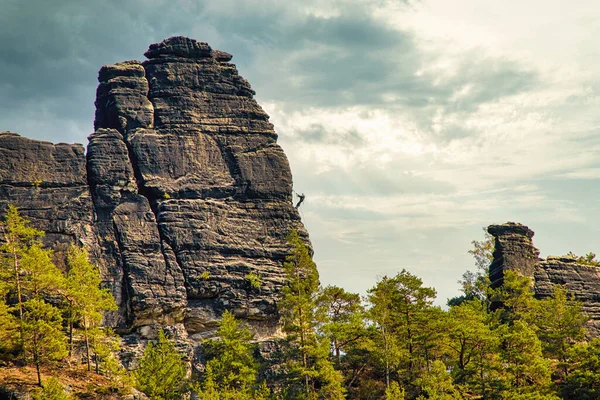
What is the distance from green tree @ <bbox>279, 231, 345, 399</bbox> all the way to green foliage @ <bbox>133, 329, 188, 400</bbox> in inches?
328

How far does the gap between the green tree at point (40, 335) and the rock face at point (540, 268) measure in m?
43.6

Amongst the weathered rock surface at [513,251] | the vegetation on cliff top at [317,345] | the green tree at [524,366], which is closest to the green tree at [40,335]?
the vegetation on cliff top at [317,345]

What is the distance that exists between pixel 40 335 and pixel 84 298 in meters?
3.80

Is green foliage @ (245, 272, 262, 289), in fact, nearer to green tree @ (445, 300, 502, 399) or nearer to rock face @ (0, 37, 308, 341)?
rock face @ (0, 37, 308, 341)

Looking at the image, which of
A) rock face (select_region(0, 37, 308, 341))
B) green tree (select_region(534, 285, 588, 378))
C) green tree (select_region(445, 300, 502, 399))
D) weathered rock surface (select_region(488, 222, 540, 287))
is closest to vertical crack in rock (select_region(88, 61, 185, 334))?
rock face (select_region(0, 37, 308, 341))

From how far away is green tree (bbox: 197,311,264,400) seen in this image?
1762 inches

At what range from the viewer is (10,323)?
42.0 m

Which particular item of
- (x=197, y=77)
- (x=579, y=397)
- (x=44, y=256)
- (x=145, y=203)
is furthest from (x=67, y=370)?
(x=579, y=397)

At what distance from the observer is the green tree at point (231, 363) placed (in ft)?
147

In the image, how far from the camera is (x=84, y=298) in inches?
1780

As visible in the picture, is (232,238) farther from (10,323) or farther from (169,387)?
Answer: (10,323)

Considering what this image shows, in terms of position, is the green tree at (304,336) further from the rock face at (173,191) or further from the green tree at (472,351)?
the green tree at (472,351)

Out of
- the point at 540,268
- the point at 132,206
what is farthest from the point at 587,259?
the point at 132,206

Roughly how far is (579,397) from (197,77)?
4246 cm
